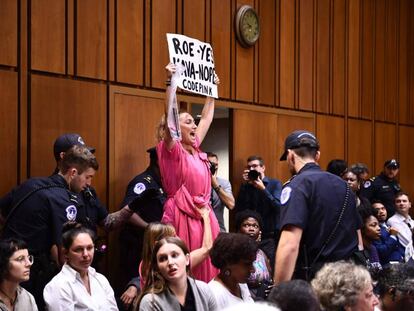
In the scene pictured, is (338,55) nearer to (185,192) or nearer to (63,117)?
(63,117)

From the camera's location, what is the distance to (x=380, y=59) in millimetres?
8656

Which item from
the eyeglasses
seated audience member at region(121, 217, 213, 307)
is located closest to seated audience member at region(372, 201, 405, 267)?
seated audience member at region(121, 217, 213, 307)

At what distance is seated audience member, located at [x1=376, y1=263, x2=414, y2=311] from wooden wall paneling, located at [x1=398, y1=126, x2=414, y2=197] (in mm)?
6199

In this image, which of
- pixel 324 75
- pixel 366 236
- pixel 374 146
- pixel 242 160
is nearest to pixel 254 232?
pixel 366 236

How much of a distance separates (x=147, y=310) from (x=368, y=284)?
95cm

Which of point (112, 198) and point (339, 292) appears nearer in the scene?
→ point (339, 292)

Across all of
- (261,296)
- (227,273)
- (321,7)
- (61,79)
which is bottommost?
(261,296)

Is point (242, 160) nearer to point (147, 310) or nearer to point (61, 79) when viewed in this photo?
point (61, 79)

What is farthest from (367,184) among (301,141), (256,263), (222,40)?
(301,141)

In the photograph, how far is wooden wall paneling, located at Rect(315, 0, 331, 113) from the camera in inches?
294

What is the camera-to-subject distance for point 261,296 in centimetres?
379

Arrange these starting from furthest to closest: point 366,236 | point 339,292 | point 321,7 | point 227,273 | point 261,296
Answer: point 321,7 → point 366,236 → point 261,296 → point 227,273 → point 339,292

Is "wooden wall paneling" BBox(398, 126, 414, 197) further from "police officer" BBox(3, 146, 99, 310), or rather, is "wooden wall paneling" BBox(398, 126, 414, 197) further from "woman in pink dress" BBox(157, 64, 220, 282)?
"police officer" BBox(3, 146, 99, 310)

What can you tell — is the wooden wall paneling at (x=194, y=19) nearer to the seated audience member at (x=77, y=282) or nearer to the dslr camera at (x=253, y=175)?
the dslr camera at (x=253, y=175)
